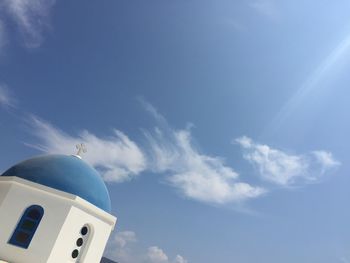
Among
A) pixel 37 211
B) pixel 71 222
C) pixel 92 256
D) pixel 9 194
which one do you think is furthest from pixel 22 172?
pixel 92 256

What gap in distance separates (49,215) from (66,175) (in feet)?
6.29

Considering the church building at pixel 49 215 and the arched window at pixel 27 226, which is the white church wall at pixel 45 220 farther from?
the arched window at pixel 27 226

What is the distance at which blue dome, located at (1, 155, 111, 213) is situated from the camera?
13.1m

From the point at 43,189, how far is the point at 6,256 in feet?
8.78

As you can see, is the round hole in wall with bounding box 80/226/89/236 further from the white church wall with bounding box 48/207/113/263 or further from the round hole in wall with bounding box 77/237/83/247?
the round hole in wall with bounding box 77/237/83/247

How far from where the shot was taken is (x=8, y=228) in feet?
39.3

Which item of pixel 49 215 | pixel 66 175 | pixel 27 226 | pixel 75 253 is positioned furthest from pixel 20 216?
pixel 75 253

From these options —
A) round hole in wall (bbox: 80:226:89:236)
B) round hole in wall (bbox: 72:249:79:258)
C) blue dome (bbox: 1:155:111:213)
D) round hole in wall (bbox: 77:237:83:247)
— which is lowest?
round hole in wall (bbox: 72:249:79:258)

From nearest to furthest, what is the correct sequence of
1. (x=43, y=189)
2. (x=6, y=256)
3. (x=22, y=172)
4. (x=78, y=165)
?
(x=6, y=256)
(x=43, y=189)
(x=22, y=172)
(x=78, y=165)

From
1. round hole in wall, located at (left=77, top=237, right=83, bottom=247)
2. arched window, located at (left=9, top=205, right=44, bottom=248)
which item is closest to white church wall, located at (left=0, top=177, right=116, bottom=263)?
arched window, located at (left=9, top=205, right=44, bottom=248)

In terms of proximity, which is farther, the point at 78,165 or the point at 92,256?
the point at 78,165

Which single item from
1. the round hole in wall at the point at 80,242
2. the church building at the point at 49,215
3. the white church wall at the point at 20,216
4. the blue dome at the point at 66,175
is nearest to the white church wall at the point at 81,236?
the church building at the point at 49,215

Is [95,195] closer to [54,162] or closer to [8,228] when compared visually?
[54,162]

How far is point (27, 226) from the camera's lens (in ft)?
39.8
